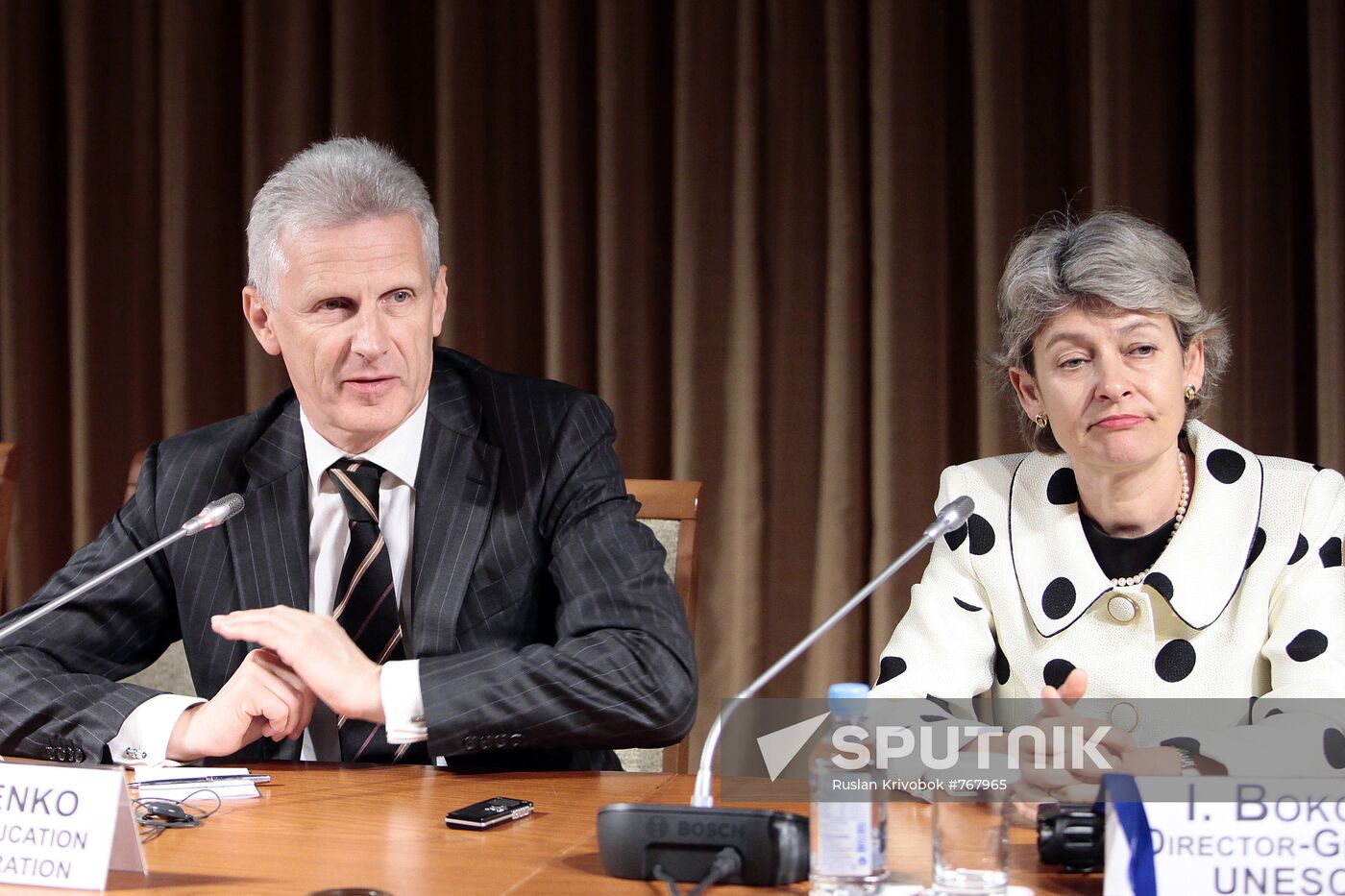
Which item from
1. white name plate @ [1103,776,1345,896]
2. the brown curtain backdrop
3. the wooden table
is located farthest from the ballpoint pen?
the brown curtain backdrop

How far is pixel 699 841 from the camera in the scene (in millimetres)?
1202

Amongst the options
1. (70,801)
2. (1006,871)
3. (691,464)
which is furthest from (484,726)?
(691,464)

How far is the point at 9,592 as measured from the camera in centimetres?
338

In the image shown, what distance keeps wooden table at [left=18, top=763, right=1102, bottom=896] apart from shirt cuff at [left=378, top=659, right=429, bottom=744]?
2.1 inches

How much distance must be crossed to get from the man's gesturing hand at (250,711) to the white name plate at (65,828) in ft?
1.18

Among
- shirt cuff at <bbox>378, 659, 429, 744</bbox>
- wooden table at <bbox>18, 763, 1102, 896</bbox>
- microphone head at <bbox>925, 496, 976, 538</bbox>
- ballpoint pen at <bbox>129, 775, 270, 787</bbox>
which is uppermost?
microphone head at <bbox>925, 496, 976, 538</bbox>

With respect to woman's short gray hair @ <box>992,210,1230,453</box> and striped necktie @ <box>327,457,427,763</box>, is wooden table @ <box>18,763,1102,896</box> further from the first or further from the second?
woman's short gray hair @ <box>992,210,1230,453</box>

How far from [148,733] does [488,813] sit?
51cm

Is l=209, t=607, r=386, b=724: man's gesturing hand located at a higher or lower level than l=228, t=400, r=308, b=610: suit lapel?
lower

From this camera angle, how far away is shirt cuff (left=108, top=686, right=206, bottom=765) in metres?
1.65

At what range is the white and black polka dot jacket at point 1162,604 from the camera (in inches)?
68.5

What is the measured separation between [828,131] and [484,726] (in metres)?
1.85

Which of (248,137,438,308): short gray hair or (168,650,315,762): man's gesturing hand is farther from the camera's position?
(248,137,438,308): short gray hair

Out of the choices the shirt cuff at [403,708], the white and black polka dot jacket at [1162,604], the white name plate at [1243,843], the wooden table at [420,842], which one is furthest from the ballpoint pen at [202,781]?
the white name plate at [1243,843]
